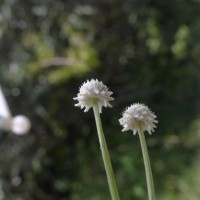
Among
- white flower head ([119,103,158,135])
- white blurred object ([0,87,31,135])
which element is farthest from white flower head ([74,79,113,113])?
white blurred object ([0,87,31,135])

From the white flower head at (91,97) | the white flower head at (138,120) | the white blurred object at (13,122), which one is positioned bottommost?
the white flower head at (138,120)

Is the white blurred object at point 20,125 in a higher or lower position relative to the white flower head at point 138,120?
higher

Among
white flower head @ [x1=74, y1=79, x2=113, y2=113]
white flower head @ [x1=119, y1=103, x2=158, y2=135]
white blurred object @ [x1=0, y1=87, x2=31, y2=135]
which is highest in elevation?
white blurred object @ [x1=0, y1=87, x2=31, y2=135]

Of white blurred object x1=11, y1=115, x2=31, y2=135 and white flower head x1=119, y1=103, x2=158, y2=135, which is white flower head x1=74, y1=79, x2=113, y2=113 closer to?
white flower head x1=119, y1=103, x2=158, y2=135

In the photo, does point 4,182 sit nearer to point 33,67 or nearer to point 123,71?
point 33,67

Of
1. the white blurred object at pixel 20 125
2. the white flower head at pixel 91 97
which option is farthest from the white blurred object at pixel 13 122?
the white flower head at pixel 91 97

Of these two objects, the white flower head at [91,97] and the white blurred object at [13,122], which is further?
the white blurred object at [13,122]

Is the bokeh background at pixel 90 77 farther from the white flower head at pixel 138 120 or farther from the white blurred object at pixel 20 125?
the white flower head at pixel 138 120
